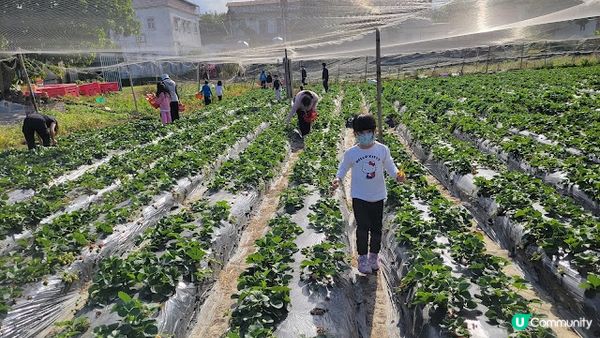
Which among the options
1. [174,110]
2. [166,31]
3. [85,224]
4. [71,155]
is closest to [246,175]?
[85,224]

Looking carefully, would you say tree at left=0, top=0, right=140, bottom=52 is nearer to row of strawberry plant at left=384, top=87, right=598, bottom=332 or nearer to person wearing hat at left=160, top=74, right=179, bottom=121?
person wearing hat at left=160, top=74, right=179, bottom=121

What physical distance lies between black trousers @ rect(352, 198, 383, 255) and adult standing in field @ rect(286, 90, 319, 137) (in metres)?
6.21

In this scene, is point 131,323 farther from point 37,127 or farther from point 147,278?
point 37,127

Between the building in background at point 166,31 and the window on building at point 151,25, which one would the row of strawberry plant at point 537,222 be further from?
the window on building at point 151,25

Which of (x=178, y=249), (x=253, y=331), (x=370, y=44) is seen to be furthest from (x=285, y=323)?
(x=370, y=44)

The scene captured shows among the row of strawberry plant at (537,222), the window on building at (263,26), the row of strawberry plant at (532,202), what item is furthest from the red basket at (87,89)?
the row of strawberry plant at (537,222)

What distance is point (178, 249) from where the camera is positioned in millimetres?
4867

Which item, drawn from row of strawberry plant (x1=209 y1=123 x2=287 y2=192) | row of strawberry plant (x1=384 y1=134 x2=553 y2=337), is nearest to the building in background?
row of strawberry plant (x1=209 y1=123 x2=287 y2=192)

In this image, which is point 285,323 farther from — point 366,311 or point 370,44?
point 370,44

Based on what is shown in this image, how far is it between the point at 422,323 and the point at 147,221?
474 centimetres

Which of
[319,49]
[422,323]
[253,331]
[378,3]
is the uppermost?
[378,3]

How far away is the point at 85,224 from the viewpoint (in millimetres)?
5957

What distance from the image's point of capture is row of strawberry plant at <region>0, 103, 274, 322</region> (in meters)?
4.62

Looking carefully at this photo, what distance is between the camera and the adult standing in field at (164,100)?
14.4m
